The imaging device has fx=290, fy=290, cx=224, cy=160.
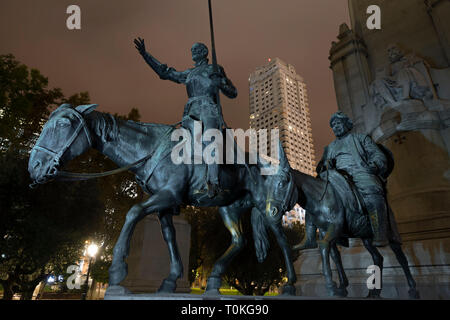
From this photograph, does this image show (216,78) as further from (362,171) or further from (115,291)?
(115,291)

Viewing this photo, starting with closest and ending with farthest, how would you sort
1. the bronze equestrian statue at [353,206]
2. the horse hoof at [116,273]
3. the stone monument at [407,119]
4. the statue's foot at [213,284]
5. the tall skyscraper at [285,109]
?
1. the horse hoof at [116,273]
2. the statue's foot at [213,284]
3. the bronze equestrian statue at [353,206]
4. the stone monument at [407,119]
5. the tall skyscraper at [285,109]

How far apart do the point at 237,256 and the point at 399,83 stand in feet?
68.7

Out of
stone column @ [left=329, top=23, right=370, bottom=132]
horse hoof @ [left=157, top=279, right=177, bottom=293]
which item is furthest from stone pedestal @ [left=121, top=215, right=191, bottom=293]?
stone column @ [left=329, top=23, right=370, bottom=132]

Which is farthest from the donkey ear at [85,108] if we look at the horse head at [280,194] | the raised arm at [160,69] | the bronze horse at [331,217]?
the bronze horse at [331,217]

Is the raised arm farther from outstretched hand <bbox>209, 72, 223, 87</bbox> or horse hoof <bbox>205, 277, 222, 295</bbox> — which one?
horse hoof <bbox>205, 277, 222, 295</bbox>

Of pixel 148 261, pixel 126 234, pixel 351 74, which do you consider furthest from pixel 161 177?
pixel 351 74

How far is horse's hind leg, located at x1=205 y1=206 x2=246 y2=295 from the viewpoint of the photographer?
4445 mm

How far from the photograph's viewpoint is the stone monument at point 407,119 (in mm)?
6879

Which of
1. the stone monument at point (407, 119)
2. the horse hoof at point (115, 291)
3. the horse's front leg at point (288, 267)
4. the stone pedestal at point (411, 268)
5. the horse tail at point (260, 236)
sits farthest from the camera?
the stone monument at point (407, 119)

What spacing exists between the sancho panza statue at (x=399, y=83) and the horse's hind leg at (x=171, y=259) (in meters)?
8.34

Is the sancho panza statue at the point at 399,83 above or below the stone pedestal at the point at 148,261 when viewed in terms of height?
above

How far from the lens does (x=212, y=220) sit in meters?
29.9

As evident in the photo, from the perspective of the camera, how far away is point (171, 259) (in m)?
4.39

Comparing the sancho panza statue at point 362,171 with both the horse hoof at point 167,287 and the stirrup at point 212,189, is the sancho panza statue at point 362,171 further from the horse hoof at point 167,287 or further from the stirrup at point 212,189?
the horse hoof at point 167,287
